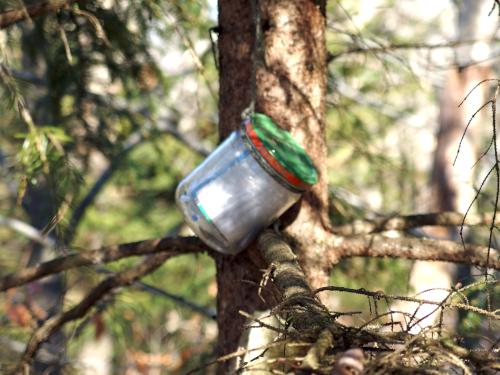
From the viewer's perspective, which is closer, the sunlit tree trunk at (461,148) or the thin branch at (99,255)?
the thin branch at (99,255)

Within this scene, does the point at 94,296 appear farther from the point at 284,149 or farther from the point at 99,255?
the point at 284,149

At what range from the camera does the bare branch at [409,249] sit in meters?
2.31

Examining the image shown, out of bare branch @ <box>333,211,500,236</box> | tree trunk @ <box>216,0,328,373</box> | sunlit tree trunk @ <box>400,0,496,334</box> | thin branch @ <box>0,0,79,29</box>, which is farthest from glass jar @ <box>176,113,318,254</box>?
sunlit tree trunk @ <box>400,0,496,334</box>

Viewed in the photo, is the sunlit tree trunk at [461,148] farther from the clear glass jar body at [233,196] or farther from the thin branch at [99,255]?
the clear glass jar body at [233,196]

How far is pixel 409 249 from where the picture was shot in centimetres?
238

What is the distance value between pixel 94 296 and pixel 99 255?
23cm

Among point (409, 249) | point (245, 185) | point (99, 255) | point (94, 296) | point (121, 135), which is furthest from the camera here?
point (121, 135)

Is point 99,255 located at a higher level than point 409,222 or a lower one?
lower

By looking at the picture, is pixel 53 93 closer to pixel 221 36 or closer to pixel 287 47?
pixel 221 36

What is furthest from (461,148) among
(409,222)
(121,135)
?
(409,222)

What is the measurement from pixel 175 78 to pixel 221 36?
422 centimetres

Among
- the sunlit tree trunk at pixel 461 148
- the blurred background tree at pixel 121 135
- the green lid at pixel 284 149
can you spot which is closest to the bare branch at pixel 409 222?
the blurred background tree at pixel 121 135

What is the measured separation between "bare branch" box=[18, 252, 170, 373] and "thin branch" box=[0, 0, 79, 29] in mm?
994

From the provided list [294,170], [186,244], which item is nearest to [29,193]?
[186,244]
